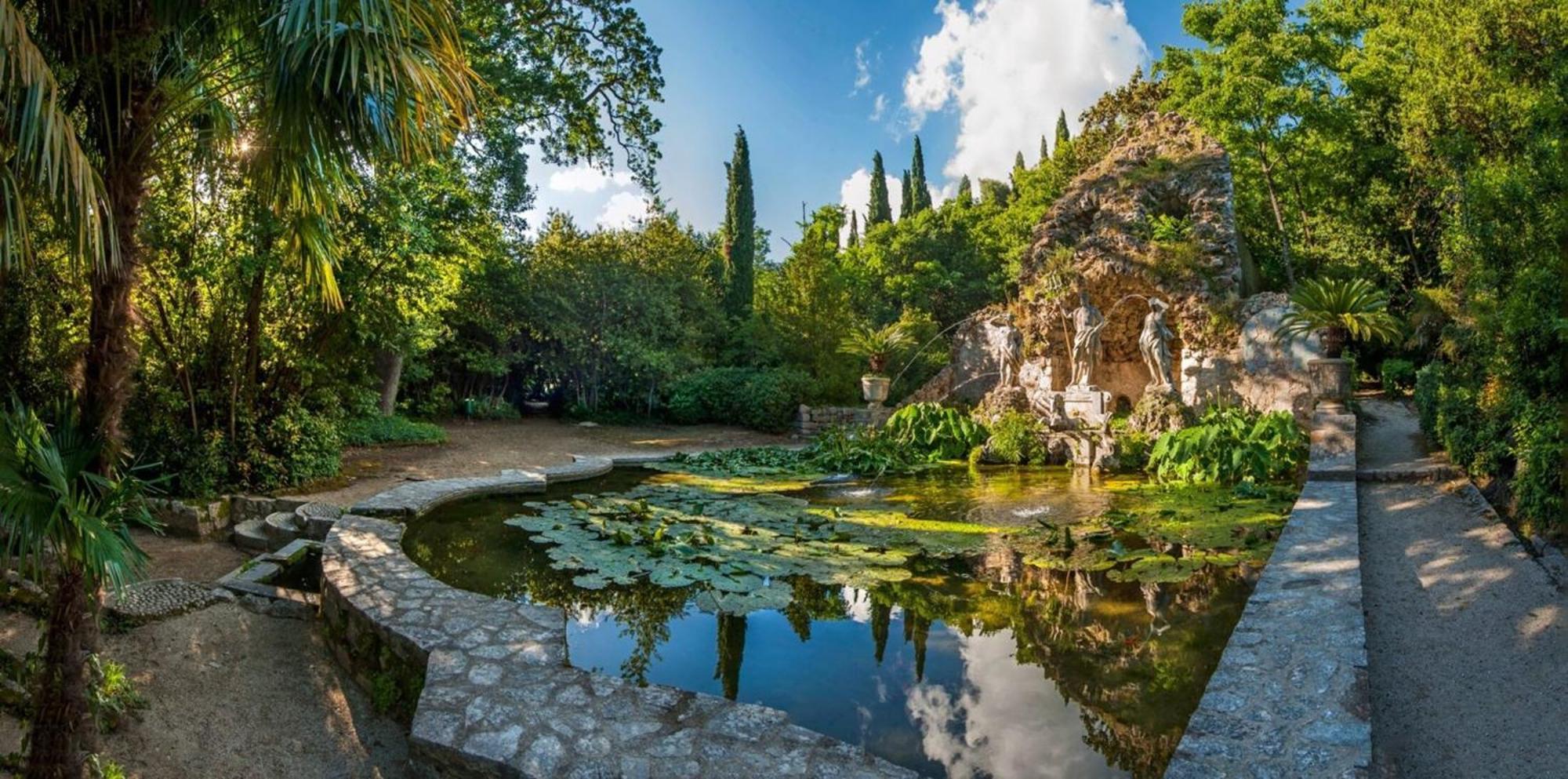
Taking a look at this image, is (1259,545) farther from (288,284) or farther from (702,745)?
(288,284)

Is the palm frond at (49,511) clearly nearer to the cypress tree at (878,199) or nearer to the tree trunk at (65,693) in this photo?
the tree trunk at (65,693)

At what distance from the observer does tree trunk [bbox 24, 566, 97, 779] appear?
282cm

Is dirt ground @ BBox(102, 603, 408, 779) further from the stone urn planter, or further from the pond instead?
the stone urn planter

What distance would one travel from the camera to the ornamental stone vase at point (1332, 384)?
8.74 metres

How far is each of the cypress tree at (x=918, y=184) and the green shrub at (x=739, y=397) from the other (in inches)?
879

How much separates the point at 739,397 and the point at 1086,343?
7.36m

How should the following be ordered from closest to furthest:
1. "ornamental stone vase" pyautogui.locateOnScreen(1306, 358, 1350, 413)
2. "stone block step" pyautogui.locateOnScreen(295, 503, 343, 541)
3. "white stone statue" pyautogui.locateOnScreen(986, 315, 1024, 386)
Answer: "stone block step" pyautogui.locateOnScreen(295, 503, 343, 541), "ornamental stone vase" pyautogui.locateOnScreen(1306, 358, 1350, 413), "white stone statue" pyautogui.locateOnScreen(986, 315, 1024, 386)

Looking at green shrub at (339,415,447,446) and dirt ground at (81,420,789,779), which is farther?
green shrub at (339,415,447,446)

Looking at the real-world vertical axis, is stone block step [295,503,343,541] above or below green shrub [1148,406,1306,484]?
below

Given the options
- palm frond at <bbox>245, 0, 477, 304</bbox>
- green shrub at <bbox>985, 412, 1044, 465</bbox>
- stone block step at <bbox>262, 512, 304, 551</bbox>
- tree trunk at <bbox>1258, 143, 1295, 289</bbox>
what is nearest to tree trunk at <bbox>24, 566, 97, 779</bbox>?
palm frond at <bbox>245, 0, 477, 304</bbox>

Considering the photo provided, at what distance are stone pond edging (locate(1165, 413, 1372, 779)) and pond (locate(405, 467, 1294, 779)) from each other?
1.13 ft

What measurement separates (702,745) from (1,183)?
3.22 metres

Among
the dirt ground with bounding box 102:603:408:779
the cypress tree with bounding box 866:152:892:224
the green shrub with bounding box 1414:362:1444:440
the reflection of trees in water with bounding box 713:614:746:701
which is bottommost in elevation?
the dirt ground with bounding box 102:603:408:779

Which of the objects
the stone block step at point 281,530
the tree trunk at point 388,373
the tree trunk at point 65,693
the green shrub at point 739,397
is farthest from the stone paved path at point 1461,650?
the tree trunk at point 388,373
